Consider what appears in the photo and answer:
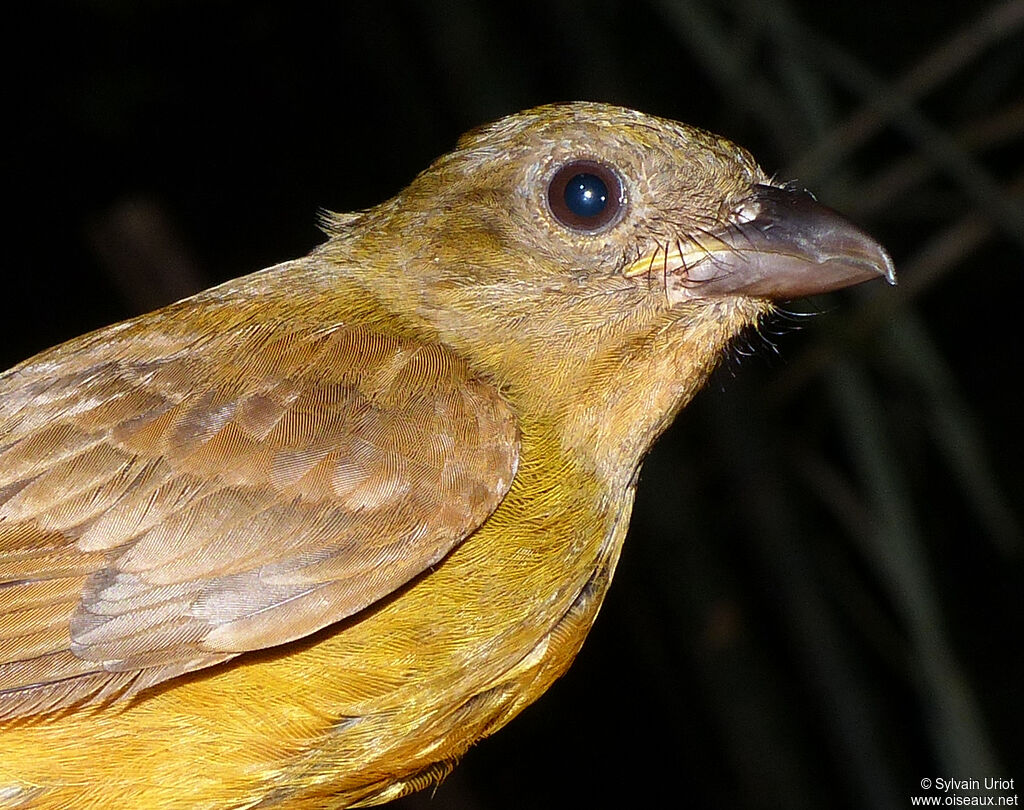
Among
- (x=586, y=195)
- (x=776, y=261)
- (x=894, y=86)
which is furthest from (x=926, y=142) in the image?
(x=586, y=195)

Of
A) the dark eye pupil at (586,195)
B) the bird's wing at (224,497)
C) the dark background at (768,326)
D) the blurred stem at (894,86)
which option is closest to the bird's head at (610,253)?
the dark eye pupil at (586,195)

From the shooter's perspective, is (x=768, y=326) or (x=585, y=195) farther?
(x=768, y=326)

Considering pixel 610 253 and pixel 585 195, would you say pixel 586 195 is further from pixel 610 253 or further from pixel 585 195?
Answer: pixel 610 253

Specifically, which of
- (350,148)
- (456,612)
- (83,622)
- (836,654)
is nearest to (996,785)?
(836,654)

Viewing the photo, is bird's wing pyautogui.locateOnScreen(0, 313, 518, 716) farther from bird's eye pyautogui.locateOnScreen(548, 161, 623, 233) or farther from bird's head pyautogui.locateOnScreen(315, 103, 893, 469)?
bird's eye pyautogui.locateOnScreen(548, 161, 623, 233)

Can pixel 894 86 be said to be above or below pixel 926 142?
above

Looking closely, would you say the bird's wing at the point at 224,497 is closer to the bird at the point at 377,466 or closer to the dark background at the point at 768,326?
the bird at the point at 377,466

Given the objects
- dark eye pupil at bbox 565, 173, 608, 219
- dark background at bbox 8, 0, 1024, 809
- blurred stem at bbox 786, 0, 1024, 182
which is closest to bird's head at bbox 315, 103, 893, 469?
dark eye pupil at bbox 565, 173, 608, 219

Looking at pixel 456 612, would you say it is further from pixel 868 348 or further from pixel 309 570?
pixel 868 348
